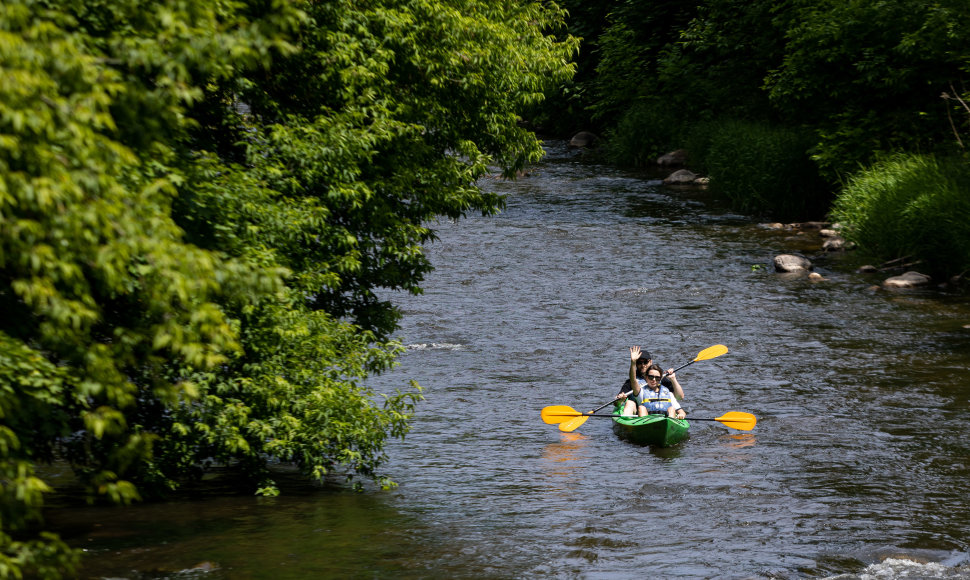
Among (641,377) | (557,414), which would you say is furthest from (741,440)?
(557,414)

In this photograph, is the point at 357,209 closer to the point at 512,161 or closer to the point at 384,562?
the point at 512,161

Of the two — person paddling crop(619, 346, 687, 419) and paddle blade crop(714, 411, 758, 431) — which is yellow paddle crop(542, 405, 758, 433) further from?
person paddling crop(619, 346, 687, 419)

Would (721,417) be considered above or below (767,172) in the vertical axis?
below

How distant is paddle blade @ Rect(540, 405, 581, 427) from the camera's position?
1411cm

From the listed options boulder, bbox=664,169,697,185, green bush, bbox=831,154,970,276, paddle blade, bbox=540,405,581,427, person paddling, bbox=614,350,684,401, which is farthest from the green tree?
paddle blade, bbox=540,405,581,427

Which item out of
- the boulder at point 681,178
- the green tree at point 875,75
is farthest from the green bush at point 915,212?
the boulder at point 681,178

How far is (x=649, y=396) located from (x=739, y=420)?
1.41m

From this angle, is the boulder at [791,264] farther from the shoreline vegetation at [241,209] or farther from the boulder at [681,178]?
the boulder at [681,178]

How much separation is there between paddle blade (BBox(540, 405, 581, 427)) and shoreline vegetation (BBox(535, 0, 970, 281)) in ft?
33.9

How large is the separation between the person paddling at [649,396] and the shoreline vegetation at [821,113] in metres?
8.87

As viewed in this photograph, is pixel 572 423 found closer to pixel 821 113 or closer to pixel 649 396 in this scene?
pixel 649 396

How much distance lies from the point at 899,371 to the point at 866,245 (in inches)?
302

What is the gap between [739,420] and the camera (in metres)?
13.8

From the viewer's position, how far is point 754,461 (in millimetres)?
12719
